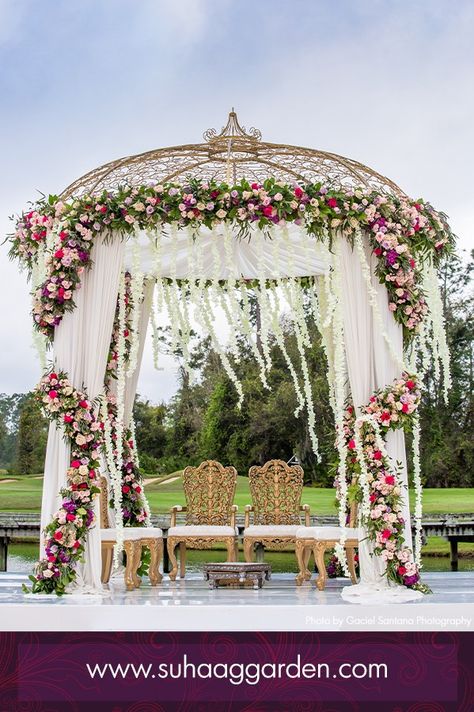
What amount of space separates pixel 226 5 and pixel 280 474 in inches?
362

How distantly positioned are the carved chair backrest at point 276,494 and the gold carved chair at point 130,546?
1528 mm

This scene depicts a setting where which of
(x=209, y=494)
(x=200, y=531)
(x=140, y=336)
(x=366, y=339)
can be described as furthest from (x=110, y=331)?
(x=209, y=494)

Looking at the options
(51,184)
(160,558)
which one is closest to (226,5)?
(51,184)

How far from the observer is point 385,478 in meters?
6.45

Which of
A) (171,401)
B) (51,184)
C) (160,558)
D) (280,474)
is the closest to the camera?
(160,558)

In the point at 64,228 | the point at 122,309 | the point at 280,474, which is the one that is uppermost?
the point at 64,228

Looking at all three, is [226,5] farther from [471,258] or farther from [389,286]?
[471,258]

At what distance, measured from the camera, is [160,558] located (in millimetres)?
7762

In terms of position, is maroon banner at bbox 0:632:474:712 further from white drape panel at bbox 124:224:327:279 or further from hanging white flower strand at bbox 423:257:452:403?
white drape panel at bbox 124:224:327:279

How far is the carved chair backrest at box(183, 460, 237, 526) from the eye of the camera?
884 cm

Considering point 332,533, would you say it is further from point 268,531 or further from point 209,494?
point 209,494

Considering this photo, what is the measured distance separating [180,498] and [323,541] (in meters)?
15.3

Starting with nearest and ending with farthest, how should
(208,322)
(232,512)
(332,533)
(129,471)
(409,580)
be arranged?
1. (409,580)
2. (332,533)
3. (208,322)
4. (129,471)
5. (232,512)

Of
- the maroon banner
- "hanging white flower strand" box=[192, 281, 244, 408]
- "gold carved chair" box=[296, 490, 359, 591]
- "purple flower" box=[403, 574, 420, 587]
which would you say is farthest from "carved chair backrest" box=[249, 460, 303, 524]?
the maroon banner
